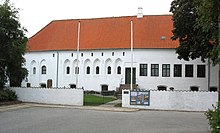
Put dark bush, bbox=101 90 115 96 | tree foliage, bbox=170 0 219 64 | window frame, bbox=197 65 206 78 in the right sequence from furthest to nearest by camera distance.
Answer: dark bush, bbox=101 90 115 96
window frame, bbox=197 65 206 78
tree foliage, bbox=170 0 219 64

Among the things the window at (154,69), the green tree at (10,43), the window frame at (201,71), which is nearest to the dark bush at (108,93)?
the window at (154,69)

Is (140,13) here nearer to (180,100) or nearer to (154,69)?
(154,69)

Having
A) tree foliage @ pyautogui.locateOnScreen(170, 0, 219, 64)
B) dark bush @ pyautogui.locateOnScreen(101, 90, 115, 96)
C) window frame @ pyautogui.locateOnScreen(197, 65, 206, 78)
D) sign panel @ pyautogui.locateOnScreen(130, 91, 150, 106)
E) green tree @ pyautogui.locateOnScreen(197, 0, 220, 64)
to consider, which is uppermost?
tree foliage @ pyautogui.locateOnScreen(170, 0, 219, 64)

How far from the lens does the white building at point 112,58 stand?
4344cm

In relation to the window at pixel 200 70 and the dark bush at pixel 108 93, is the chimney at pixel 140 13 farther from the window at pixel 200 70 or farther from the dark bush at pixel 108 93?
the dark bush at pixel 108 93

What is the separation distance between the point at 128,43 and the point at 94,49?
540 cm

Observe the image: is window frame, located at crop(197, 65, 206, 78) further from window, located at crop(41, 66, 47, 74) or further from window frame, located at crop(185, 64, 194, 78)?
window, located at crop(41, 66, 47, 74)

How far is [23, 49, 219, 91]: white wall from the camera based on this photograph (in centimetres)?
4328

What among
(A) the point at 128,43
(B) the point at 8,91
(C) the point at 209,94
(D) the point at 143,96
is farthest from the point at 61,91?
(A) the point at 128,43

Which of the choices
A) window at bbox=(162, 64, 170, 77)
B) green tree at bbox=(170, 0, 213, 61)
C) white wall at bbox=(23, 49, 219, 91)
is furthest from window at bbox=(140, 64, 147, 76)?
green tree at bbox=(170, 0, 213, 61)

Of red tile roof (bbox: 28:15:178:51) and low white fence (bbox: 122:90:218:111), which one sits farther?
red tile roof (bbox: 28:15:178:51)

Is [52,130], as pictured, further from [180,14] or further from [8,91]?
[180,14]

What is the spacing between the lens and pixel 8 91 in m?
29.6

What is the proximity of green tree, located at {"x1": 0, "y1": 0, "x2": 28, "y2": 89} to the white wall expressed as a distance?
18204 mm
